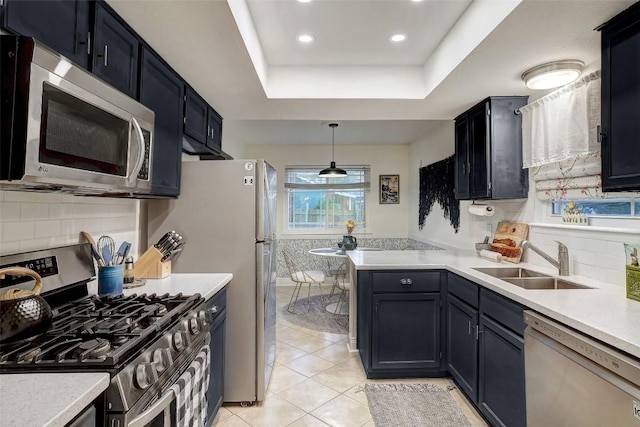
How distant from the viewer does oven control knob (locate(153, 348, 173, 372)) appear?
3.64ft

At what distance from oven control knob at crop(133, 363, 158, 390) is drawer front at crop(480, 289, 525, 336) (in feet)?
5.39

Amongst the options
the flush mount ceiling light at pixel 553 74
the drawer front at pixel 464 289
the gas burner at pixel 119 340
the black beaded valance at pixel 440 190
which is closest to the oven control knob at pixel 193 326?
the gas burner at pixel 119 340

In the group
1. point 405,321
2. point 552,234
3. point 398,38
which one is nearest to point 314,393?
point 405,321

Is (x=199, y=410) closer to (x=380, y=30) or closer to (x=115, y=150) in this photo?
(x=115, y=150)

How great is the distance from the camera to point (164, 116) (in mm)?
1922

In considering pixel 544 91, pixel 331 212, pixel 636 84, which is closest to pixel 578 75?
pixel 544 91

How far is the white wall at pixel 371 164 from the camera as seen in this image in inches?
228

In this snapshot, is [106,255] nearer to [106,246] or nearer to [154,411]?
[106,246]

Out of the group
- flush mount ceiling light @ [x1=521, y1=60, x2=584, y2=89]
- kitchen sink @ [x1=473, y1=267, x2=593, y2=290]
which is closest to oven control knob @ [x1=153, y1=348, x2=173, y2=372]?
kitchen sink @ [x1=473, y1=267, x2=593, y2=290]

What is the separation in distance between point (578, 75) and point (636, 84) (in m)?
0.69

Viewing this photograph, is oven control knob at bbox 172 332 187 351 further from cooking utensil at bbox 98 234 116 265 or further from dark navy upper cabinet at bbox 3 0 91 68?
dark navy upper cabinet at bbox 3 0 91 68

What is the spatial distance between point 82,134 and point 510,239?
287cm

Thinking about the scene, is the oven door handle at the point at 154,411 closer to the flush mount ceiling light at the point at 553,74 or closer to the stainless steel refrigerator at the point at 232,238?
the stainless steel refrigerator at the point at 232,238

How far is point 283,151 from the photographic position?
5797 mm
